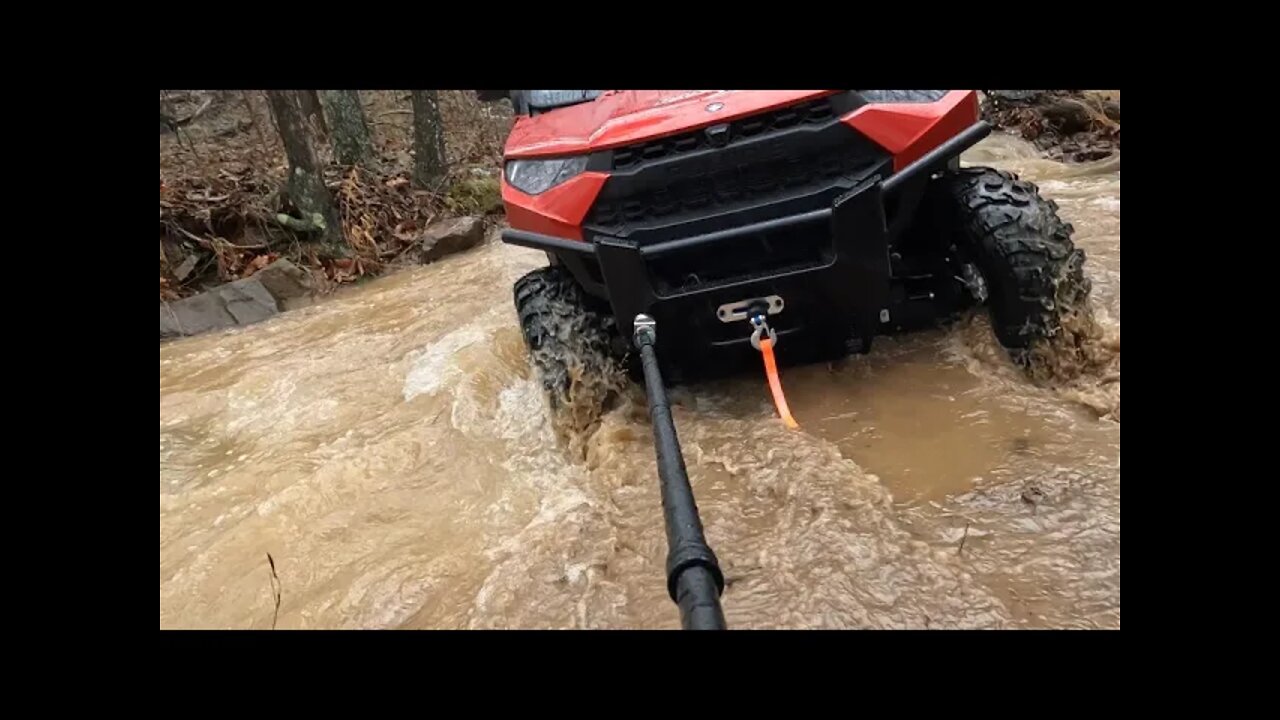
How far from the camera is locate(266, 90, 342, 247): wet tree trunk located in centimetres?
740

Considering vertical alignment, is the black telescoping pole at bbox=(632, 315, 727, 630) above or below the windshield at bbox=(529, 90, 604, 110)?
below

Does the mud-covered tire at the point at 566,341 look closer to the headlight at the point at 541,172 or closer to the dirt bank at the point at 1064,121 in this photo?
the headlight at the point at 541,172

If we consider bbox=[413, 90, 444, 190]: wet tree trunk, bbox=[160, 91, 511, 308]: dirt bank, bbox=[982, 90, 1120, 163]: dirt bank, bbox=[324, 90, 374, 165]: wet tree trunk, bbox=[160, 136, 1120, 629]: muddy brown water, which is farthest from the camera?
bbox=[413, 90, 444, 190]: wet tree trunk

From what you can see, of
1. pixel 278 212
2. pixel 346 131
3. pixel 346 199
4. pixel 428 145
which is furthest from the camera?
pixel 428 145

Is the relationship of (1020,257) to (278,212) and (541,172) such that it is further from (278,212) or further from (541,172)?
(278,212)

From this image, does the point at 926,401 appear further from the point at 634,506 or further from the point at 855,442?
the point at 634,506

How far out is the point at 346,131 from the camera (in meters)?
8.97

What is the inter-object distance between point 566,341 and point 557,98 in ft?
3.93

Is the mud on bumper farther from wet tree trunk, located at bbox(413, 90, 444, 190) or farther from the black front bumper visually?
wet tree trunk, located at bbox(413, 90, 444, 190)

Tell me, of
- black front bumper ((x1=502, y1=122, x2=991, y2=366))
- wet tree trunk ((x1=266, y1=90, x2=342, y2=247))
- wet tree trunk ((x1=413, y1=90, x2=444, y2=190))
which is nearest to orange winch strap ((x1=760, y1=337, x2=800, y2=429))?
black front bumper ((x1=502, y1=122, x2=991, y2=366))

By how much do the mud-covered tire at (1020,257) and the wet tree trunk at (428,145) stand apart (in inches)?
300

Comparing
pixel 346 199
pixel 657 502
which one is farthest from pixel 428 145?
pixel 657 502

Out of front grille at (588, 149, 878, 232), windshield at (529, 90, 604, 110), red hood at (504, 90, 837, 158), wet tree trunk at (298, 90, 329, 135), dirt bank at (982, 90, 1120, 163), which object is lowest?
dirt bank at (982, 90, 1120, 163)

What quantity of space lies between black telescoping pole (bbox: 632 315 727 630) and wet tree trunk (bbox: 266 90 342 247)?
21.5 ft
